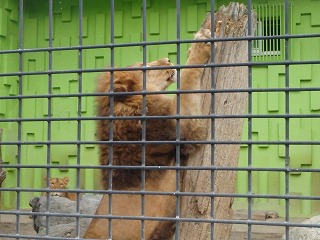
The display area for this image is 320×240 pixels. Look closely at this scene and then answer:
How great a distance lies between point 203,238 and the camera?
4.11 metres

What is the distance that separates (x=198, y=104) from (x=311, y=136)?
220 inches

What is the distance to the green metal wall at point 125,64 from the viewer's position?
9383 millimetres

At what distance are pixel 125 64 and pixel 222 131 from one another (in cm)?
629

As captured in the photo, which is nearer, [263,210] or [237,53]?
[237,53]

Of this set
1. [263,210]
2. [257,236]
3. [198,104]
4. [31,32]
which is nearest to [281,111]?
[263,210]


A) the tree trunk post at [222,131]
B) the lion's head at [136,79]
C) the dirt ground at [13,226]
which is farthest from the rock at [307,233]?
the dirt ground at [13,226]

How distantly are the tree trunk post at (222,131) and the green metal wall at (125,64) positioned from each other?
5.25m

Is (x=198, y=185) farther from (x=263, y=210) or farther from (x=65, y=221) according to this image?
(x=263, y=210)

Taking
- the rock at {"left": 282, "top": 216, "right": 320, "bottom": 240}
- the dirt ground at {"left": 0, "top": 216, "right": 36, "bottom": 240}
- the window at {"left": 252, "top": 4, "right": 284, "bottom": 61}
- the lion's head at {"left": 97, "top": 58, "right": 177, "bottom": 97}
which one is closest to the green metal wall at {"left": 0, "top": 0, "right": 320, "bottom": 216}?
the window at {"left": 252, "top": 4, "right": 284, "bottom": 61}

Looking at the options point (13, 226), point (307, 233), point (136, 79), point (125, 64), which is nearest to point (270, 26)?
point (125, 64)

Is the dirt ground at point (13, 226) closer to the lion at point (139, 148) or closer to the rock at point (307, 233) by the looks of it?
the rock at point (307, 233)

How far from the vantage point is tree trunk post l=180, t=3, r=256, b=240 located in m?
4.00

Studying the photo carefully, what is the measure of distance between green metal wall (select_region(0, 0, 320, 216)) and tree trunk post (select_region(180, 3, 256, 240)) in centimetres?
525

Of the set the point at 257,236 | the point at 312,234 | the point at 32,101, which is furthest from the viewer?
the point at 32,101
